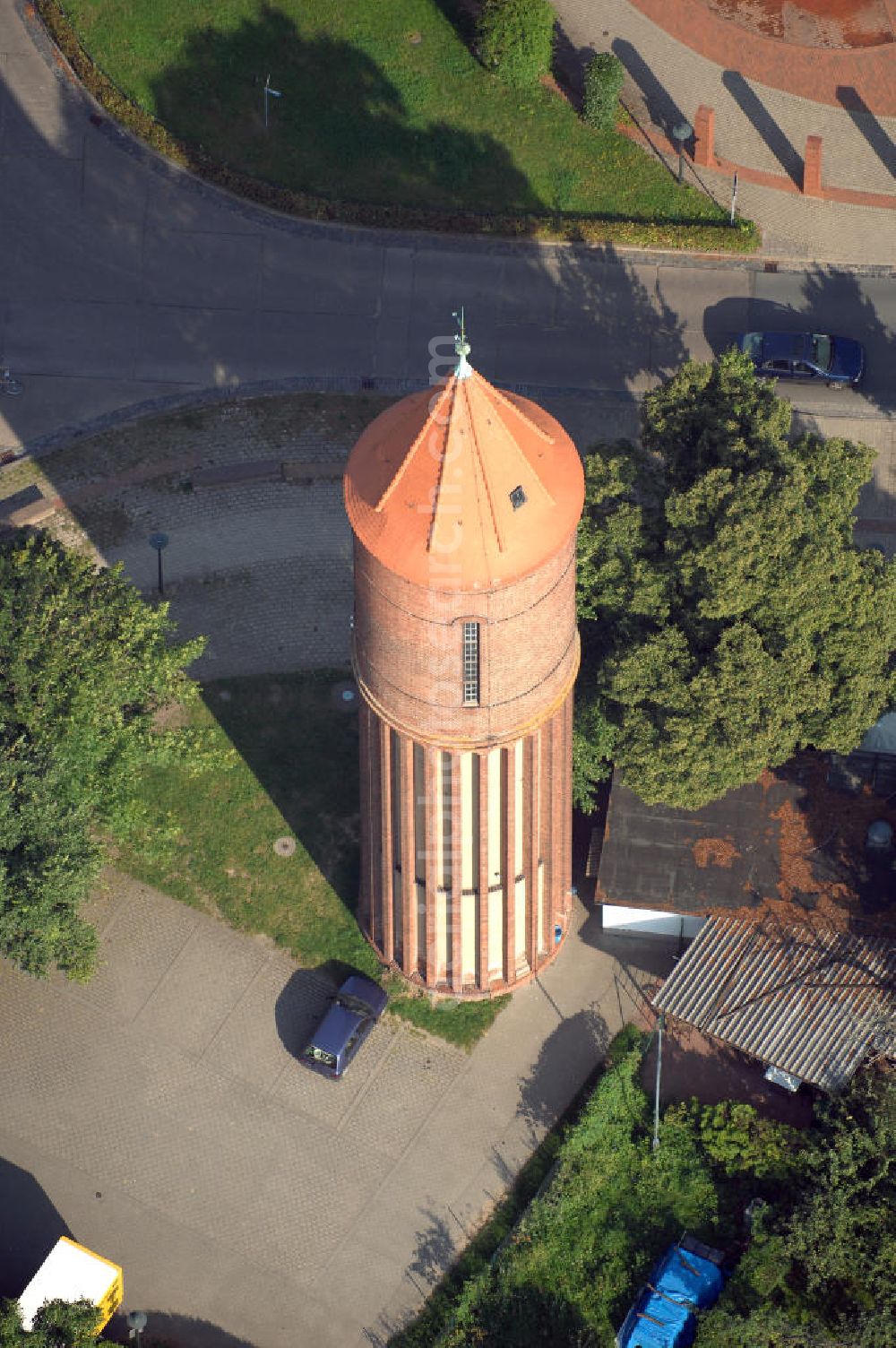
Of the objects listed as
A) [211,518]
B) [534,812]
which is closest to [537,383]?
[211,518]

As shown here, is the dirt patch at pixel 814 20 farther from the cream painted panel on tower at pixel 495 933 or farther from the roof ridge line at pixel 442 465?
the roof ridge line at pixel 442 465

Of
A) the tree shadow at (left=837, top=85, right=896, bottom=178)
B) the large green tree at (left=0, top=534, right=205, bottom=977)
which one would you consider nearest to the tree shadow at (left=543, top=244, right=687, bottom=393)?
the tree shadow at (left=837, top=85, right=896, bottom=178)

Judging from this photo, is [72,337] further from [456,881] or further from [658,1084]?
[658,1084]

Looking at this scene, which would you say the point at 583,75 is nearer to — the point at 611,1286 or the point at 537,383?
the point at 537,383

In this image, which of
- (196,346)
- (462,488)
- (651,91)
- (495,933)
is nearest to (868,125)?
(651,91)

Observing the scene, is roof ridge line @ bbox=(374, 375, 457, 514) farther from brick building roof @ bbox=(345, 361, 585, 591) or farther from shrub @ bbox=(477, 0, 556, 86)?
shrub @ bbox=(477, 0, 556, 86)

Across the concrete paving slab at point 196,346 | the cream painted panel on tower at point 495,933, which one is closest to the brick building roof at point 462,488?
the cream painted panel on tower at point 495,933
